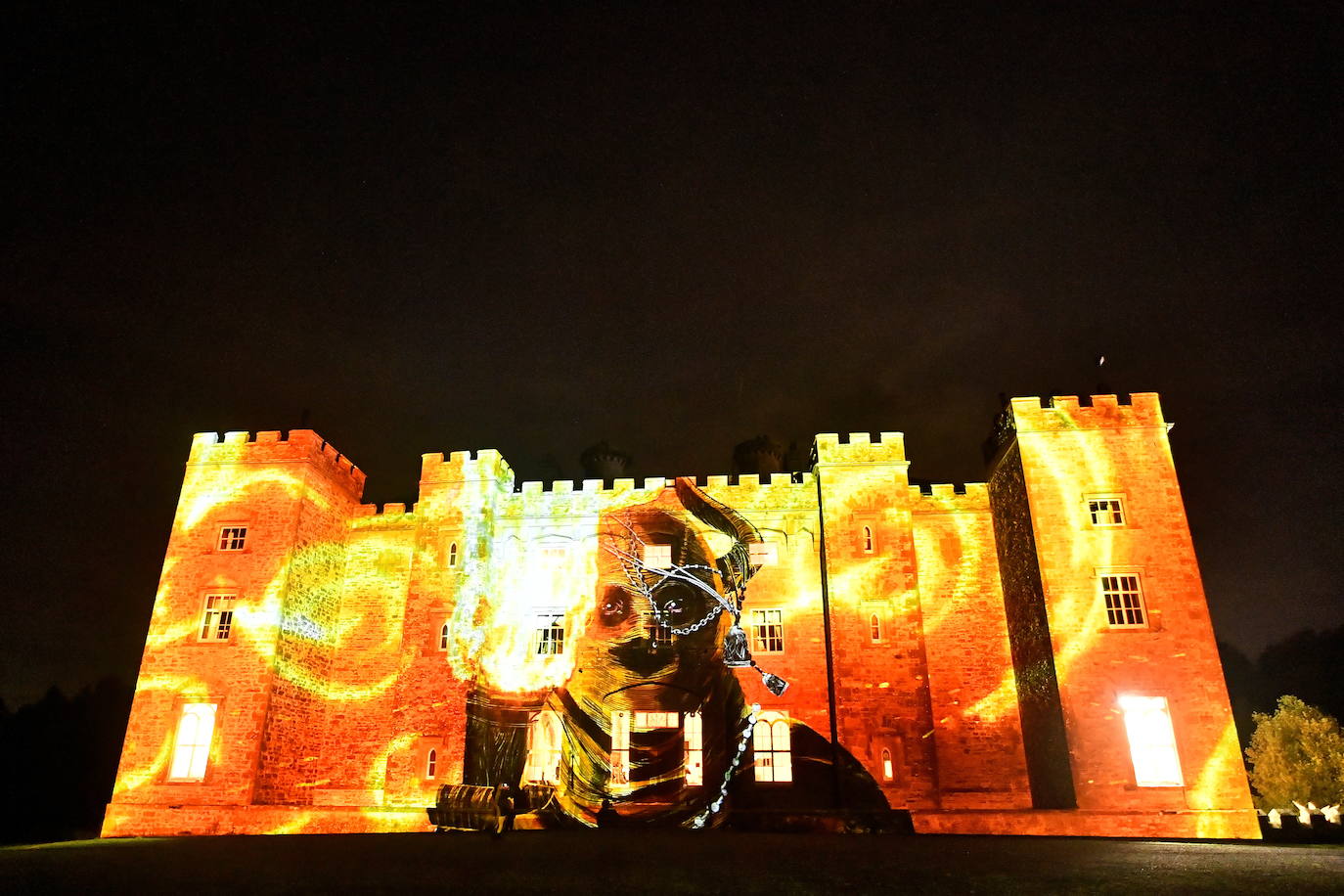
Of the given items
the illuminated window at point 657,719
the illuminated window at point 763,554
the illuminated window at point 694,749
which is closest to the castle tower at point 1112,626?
the illuminated window at point 763,554

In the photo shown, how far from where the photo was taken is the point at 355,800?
66.9ft

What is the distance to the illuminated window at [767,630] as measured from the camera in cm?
2030

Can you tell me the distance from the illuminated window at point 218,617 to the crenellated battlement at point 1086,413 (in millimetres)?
19515

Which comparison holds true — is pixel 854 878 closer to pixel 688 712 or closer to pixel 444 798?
pixel 444 798

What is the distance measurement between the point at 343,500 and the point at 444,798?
34.1 feet

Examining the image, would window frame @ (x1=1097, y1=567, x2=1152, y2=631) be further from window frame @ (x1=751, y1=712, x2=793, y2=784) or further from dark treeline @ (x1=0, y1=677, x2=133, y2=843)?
dark treeline @ (x1=0, y1=677, x2=133, y2=843)

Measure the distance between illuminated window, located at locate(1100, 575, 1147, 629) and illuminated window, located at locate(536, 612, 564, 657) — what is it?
12.5 metres

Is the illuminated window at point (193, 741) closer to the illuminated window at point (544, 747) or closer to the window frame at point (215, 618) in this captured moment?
the window frame at point (215, 618)

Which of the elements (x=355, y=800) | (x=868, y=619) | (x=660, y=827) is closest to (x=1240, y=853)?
(x=868, y=619)

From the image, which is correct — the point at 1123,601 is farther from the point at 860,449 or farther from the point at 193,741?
the point at 193,741

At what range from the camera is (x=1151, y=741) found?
54.4 ft

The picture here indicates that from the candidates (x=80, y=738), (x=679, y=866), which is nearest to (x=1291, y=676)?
(x=679, y=866)

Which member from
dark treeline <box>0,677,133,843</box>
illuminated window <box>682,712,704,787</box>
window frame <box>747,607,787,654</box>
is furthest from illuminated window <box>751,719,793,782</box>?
dark treeline <box>0,677,133,843</box>

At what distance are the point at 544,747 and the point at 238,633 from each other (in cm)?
790
